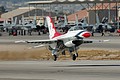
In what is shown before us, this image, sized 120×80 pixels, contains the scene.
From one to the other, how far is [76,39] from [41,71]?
7322 mm

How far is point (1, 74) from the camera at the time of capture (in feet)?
130

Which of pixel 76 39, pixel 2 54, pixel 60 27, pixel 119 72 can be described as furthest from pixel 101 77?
pixel 60 27

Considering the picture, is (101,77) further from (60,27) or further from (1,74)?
(60,27)

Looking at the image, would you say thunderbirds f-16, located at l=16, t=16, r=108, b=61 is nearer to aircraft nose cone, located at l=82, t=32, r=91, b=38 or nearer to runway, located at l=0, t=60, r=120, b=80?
aircraft nose cone, located at l=82, t=32, r=91, b=38

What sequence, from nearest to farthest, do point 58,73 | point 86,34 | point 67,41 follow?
point 58,73 < point 86,34 < point 67,41

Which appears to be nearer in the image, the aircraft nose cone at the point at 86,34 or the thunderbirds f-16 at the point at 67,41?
the aircraft nose cone at the point at 86,34

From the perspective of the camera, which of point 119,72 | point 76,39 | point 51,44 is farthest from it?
point 51,44

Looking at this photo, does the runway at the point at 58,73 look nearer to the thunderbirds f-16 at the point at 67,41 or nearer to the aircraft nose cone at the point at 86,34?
the aircraft nose cone at the point at 86,34

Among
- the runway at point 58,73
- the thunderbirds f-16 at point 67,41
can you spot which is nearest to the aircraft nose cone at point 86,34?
the thunderbirds f-16 at point 67,41

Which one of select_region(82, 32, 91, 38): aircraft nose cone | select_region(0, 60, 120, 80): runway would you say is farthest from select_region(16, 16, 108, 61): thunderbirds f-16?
select_region(0, 60, 120, 80): runway

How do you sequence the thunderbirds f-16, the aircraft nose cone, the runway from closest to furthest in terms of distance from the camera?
the runway < the aircraft nose cone < the thunderbirds f-16

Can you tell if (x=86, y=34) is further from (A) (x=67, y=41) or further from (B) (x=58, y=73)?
(B) (x=58, y=73)

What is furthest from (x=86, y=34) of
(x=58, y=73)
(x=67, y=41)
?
(x=58, y=73)

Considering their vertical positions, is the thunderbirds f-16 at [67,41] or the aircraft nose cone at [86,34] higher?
the aircraft nose cone at [86,34]
